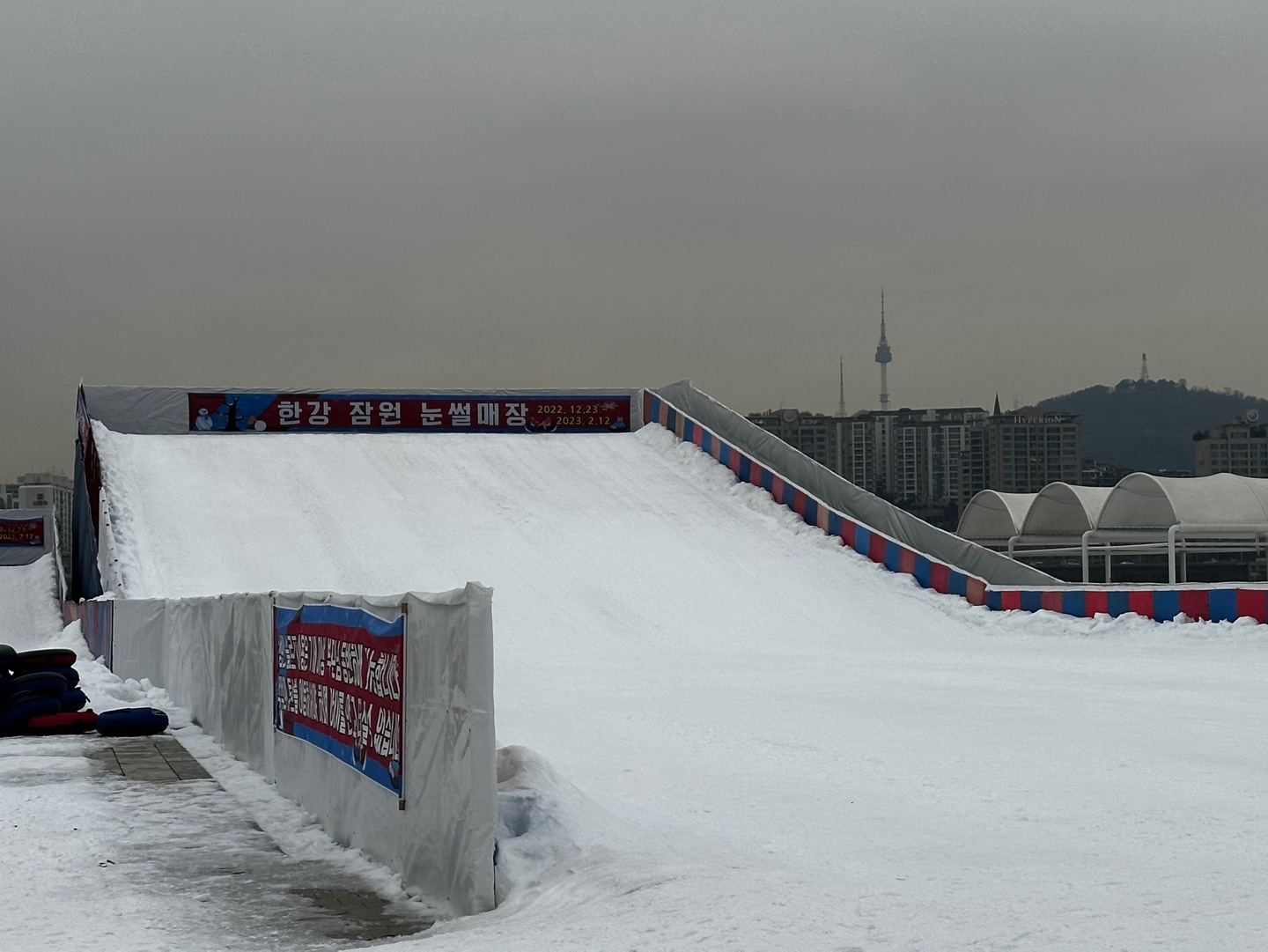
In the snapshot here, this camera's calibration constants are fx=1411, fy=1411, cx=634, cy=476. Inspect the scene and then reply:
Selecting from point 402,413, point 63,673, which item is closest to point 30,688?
point 63,673

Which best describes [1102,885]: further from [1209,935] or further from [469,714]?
[469,714]

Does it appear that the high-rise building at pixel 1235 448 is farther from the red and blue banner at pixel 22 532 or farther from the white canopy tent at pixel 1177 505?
the red and blue banner at pixel 22 532

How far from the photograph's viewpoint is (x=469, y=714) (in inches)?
218

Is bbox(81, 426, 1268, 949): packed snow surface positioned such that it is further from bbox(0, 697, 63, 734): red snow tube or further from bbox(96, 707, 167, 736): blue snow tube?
bbox(0, 697, 63, 734): red snow tube

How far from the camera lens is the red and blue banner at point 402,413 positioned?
33.5 m

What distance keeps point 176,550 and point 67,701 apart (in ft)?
37.8

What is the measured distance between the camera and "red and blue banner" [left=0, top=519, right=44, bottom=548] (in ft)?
163

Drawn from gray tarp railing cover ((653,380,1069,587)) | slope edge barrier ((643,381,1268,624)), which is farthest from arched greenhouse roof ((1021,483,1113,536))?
slope edge barrier ((643,381,1268,624))

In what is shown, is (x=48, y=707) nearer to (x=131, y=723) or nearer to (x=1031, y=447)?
(x=131, y=723)

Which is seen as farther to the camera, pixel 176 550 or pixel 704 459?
pixel 704 459

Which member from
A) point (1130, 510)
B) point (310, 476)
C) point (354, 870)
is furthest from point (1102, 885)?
point (1130, 510)

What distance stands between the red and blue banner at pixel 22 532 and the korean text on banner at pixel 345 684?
4520 cm

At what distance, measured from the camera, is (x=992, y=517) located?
41.7 meters

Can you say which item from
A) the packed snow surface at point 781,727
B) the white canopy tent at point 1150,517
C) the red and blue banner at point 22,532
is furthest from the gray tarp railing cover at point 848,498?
the red and blue banner at point 22,532
